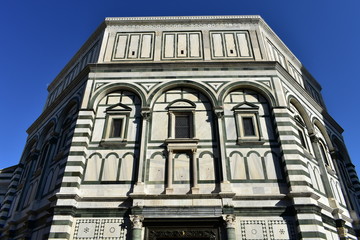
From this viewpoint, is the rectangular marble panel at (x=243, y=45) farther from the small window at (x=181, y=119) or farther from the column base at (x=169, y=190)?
the column base at (x=169, y=190)

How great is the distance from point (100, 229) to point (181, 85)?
6589mm

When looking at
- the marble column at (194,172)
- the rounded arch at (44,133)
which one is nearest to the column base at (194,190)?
the marble column at (194,172)

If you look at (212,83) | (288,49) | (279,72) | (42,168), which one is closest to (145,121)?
(212,83)

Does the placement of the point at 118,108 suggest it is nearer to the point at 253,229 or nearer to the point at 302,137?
the point at 253,229

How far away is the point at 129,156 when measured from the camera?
10.8m

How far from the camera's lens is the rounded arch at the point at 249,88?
469 inches

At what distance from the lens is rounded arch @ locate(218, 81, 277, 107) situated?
11.9m

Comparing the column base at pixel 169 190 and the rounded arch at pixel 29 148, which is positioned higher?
the rounded arch at pixel 29 148

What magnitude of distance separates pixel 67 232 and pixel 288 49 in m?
14.7

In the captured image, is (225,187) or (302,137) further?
(302,137)

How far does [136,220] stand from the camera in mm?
9117

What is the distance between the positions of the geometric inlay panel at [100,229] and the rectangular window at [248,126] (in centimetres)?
578

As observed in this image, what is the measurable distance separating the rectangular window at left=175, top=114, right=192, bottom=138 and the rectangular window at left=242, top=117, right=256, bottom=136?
2.22m

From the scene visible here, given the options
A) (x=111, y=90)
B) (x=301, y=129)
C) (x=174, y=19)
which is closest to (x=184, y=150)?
(x=111, y=90)
